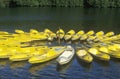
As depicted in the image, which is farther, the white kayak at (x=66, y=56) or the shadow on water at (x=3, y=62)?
the shadow on water at (x=3, y=62)

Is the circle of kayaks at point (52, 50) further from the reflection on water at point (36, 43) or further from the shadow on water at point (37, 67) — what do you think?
the shadow on water at point (37, 67)

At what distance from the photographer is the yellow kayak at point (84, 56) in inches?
1628

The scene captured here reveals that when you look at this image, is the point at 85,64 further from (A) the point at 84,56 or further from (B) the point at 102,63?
(B) the point at 102,63

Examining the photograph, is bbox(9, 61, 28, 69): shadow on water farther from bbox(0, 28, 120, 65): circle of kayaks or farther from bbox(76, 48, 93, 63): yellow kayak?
bbox(76, 48, 93, 63): yellow kayak

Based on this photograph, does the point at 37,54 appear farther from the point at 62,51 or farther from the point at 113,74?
the point at 113,74

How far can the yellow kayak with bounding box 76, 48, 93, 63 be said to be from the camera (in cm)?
4134

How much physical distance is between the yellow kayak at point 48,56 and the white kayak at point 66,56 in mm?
754

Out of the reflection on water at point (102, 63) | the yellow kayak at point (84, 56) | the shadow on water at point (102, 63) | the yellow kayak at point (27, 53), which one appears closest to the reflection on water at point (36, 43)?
the yellow kayak at point (27, 53)

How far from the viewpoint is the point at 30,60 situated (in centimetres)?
3981

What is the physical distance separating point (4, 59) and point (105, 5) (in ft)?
330

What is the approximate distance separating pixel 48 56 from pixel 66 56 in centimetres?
249

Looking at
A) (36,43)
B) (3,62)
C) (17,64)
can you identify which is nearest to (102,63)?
(17,64)

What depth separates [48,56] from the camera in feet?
138

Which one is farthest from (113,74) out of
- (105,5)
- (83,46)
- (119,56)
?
(105,5)
